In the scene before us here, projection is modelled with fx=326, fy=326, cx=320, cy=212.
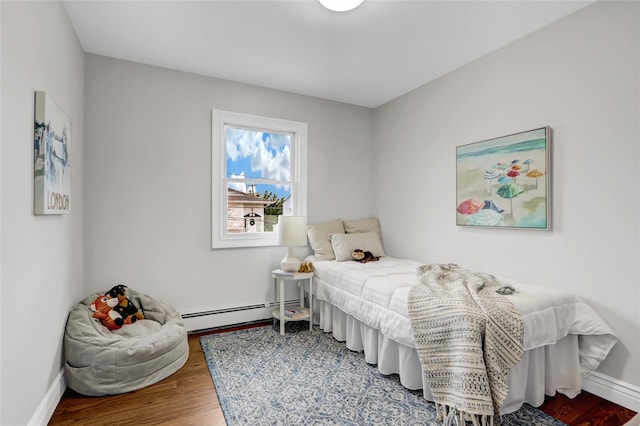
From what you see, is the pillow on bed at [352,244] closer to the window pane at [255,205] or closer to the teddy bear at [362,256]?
the teddy bear at [362,256]

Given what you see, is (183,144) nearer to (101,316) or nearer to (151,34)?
(151,34)

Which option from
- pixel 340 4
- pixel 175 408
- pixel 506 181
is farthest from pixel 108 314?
pixel 506 181

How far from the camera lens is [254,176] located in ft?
11.8

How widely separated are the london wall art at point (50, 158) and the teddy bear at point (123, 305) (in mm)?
802

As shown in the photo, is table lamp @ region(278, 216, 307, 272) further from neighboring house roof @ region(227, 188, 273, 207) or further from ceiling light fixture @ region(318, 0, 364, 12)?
ceiling light fixture @ region(318, 0, 364, 12)

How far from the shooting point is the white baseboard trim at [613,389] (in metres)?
1.98

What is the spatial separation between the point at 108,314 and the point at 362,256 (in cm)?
227

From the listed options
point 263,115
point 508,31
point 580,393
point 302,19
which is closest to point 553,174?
point 508,31

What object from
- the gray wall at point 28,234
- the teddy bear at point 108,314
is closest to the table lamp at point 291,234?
the teddy bear at point 108,314

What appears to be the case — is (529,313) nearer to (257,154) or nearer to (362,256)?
(362,256)

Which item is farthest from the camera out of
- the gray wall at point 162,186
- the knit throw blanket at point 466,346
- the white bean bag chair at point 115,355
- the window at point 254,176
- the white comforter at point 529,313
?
the window at point 254,176

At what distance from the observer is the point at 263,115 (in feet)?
11.6

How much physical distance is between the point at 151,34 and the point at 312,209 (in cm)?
222

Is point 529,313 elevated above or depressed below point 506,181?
below
